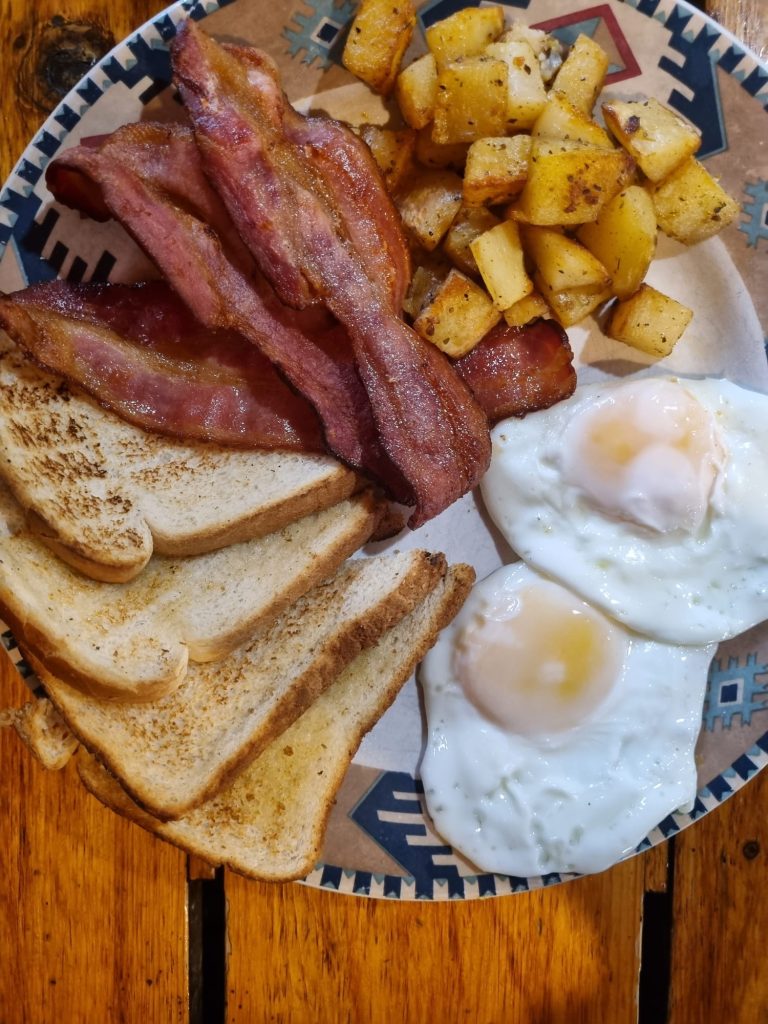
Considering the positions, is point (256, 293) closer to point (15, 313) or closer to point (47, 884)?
point (15, 313)

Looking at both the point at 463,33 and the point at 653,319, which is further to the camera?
the point at 653,319

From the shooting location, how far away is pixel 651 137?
2109 mm

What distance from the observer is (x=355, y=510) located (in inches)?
86.9

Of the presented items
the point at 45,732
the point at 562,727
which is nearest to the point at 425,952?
the point at 562,727

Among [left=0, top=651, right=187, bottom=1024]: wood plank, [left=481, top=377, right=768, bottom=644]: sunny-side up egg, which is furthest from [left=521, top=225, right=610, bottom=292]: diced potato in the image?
[left=0, top=651, right=187, bottom=1024]: wood plank

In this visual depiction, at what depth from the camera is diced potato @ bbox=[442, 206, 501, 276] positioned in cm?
215

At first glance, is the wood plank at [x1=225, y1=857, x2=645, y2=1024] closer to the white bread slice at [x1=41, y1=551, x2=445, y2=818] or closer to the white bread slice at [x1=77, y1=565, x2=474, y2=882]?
the white bread slice at [x1=77, y1=565, x2=474, y2=882]

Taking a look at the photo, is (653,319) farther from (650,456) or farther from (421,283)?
(421,283)

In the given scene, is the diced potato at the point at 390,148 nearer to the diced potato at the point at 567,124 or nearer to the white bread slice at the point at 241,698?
the diced potato at the point at 567,124

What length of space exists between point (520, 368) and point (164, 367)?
1024 millimetres

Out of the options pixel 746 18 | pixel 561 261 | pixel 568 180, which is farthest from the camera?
pixel 746 18

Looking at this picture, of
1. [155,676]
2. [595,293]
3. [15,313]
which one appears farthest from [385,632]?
[15,313]

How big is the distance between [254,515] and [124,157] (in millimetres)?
1013

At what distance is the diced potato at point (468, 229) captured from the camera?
2.15 meters
